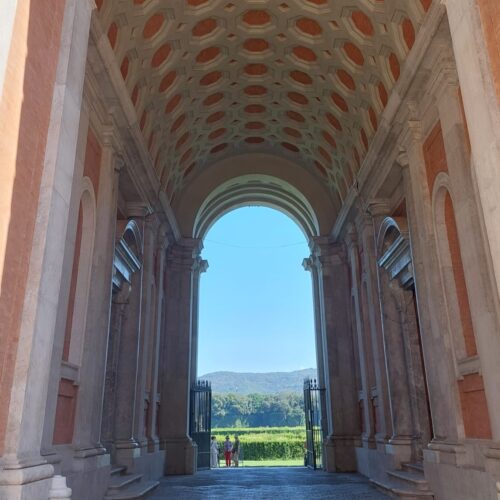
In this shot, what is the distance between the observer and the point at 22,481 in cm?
368

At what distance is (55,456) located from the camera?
5.79m

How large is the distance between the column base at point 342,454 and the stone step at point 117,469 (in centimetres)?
612

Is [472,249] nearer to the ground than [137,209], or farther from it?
nearer to the ground

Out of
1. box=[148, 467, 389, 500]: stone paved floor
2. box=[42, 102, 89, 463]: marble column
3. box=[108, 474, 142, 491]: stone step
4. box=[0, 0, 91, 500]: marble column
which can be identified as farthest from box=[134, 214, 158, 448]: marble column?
box=[0, 0, 91, 500]: marble column

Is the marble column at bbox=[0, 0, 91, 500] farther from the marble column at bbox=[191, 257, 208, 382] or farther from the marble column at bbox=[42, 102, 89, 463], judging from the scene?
the marble column at bbox=[191, 257, 208, 382]

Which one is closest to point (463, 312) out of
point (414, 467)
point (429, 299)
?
point (429, 299)

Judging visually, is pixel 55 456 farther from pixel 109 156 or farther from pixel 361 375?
pixel 361 375

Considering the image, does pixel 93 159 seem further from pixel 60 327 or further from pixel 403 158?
pixel 403 158

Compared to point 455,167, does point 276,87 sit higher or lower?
higher

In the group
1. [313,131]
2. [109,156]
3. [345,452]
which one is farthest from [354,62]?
[345,452]

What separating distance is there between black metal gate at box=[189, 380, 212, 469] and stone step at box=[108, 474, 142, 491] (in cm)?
568

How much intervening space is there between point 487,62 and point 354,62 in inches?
234

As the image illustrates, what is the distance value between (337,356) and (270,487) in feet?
16.6

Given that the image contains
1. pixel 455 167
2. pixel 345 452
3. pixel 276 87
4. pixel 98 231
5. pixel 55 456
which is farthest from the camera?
pixel 345 452
